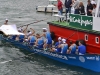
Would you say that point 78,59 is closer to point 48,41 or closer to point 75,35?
point 75,35

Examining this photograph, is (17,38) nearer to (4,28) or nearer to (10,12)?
(4,28)

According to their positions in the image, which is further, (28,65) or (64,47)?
(28,65)

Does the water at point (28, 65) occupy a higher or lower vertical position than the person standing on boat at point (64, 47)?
lower

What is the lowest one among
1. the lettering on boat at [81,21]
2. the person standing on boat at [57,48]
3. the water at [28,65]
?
the water at [28,65]

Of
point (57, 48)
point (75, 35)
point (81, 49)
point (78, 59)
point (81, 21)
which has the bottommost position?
point (78, 59)

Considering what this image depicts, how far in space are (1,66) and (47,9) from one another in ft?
94.7

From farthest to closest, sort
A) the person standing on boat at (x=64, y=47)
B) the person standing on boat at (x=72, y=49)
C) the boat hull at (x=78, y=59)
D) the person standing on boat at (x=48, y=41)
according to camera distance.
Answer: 1. the person standing on boat at (x=48, y=41)
2. the person standing on boat at (x=64, y=47)
3. the person standing on boat at (x=72, y=49)
4. the boat hull at (x=78, y=59)

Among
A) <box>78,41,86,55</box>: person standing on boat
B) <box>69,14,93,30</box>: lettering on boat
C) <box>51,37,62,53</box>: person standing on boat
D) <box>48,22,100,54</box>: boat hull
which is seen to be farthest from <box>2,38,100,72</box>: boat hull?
<box>69,14,93,30</box>: lettering on boat

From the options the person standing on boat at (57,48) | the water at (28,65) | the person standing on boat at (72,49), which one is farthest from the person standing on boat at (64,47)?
the water at (28,65)

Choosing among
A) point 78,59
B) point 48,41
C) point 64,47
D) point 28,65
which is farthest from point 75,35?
point 28,65

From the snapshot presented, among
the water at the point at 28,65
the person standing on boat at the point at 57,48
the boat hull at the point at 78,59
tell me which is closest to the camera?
the boat hull at the point at 78,59

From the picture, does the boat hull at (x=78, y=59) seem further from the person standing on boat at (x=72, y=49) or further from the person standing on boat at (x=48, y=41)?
the person standing on boat at (x=48, y=41)

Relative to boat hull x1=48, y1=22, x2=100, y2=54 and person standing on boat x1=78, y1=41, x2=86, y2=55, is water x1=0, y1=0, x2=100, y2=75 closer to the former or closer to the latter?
person standing on boat x1=78, y1=41, x2=86, y2=55

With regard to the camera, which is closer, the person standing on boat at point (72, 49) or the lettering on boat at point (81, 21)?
the lettering on boat at point (81, 21)
